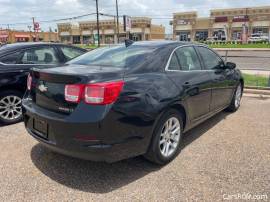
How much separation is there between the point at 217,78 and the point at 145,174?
7.63ft

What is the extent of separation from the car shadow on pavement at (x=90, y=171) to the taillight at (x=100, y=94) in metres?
0.99

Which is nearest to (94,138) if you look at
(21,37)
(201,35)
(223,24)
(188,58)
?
(188,58)

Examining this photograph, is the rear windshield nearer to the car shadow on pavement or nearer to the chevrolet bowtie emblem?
the chevrolet bowtie emblem

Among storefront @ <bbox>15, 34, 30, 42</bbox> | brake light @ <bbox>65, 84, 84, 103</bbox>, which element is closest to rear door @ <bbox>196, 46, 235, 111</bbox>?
brake light @ <bbox>65, 84, 84, 103</bbox>

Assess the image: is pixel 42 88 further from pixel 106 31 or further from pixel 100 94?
pixel 106 31

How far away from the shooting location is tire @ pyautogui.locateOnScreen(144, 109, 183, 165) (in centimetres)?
340

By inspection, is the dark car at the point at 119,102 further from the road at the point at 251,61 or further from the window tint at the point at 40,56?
the road at the point at 251,61

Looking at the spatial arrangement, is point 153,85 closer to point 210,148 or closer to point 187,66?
point 187,66

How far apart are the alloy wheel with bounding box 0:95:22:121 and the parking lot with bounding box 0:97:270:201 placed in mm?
883

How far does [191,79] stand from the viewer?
406 cm

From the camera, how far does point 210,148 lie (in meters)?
4.17

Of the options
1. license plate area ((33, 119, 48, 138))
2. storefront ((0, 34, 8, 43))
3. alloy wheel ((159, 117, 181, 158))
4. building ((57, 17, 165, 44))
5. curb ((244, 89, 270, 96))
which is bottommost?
curb ((244, 89, 270, 96))

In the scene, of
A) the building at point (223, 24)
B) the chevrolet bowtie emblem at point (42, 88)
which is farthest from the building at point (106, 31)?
the chevrolet bowtie emblem at point (42, 88)

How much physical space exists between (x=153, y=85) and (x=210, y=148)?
1.52m
